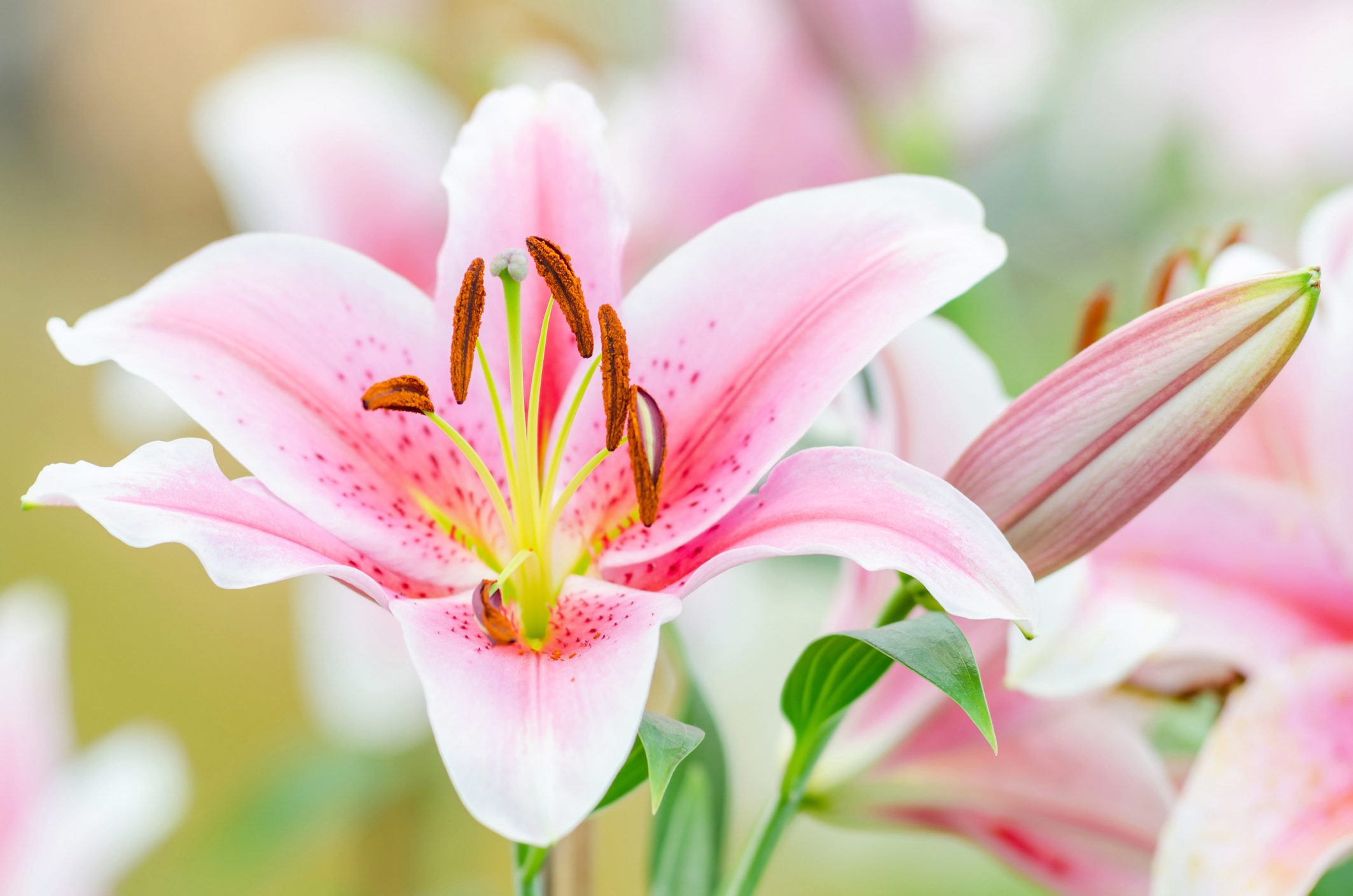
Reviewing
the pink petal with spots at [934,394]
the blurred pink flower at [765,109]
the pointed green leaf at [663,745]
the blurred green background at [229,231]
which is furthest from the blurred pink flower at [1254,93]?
the pointed green leaf at [663,745]

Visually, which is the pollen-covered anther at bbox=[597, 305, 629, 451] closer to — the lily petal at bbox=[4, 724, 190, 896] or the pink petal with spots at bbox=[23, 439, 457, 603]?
the pink petal with spots at bbox=[23, 439, 457, 603]

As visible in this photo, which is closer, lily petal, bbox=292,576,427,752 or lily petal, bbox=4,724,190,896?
lily petal, bbox=4,724,190,896

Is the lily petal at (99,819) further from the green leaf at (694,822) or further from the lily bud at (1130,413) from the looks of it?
the lily bud at (1130,413)

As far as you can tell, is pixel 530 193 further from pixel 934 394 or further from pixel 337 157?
pixel 337 157

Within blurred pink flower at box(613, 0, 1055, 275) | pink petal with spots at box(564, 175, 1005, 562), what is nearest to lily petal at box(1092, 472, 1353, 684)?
pink petal with spots at box(564, 175, 1005, 562)

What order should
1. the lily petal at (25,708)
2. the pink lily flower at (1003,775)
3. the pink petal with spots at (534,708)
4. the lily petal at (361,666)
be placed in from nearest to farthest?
the pink petal with spots at (534,708), the pink lily flower at (1003,775), the lily petal at (25,708), the lily petal at (361,666)

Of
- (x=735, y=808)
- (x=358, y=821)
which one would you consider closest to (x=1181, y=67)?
(x=735, y=808)

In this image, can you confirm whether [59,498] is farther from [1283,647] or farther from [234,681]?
[234,681]
